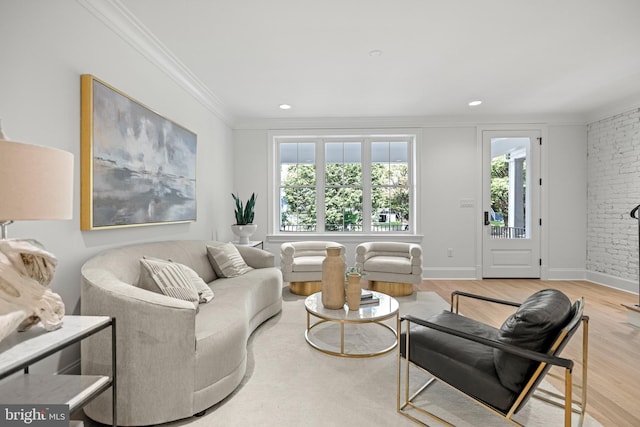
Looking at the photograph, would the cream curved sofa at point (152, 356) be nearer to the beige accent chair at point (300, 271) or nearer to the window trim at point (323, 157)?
the beige accent chair at point (300, 271)

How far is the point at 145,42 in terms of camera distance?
103 inches

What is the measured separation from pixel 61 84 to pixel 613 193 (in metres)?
6.32

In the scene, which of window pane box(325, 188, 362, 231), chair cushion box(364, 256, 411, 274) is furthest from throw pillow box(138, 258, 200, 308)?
window pane box(325, 188, 362, 231)

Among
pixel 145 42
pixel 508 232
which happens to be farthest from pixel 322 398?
pixel 508 232

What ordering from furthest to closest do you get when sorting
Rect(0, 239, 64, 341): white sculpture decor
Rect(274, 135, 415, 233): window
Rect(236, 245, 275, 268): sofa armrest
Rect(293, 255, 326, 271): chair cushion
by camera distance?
Rect(274, 135, 415, 233): window < Rect(293, 255, 326, 271): chair cushion < Rect(236, 245, 275, 268): sofa armrest < Rect(0, 239, 64, 341): white sculpture decor

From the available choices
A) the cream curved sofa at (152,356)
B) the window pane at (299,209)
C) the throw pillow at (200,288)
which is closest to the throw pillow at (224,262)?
the throw pillow at (200,288)

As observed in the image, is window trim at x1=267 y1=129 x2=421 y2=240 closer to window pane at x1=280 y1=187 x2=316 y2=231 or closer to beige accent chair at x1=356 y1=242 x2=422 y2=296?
window pane at x1=280 y1=187 x2=316 y2=231

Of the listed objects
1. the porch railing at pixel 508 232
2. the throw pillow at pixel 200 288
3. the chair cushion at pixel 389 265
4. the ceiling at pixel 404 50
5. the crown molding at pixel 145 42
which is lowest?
the chair cushion at pixel 389 265

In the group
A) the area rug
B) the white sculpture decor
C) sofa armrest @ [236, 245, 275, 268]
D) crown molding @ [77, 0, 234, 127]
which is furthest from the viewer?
sofa armrest @ [236, 245, 275, 268]

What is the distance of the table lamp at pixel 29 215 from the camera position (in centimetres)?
95

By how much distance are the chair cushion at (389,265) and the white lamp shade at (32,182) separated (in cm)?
339

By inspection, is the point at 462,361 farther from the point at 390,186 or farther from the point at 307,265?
the point at 390,186

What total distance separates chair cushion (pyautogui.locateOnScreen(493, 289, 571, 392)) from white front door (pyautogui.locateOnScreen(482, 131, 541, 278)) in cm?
395

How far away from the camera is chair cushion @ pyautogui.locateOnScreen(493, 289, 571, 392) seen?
1.34 meters
